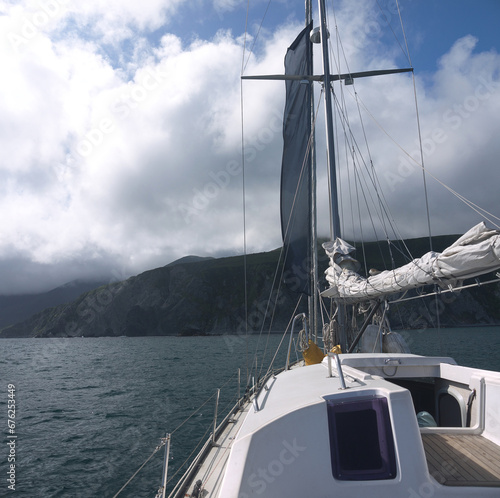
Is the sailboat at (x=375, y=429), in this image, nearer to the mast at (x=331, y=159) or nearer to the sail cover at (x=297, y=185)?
the mast at (x=331, y=159)

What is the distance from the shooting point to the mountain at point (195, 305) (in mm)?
128625

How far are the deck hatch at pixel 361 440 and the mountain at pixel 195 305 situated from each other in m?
121

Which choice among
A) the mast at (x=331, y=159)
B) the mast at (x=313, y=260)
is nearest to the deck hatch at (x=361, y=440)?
the mast at (x=331, y=159)

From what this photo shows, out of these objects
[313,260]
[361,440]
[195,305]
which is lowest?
[361,440]

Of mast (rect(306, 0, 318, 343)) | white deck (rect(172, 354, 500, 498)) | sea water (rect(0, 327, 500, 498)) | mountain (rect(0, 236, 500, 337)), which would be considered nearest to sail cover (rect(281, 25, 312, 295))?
mast (rect(306, 0, 318, 343))

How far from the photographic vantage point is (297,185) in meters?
14.0

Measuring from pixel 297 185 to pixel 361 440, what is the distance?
11.3 meters

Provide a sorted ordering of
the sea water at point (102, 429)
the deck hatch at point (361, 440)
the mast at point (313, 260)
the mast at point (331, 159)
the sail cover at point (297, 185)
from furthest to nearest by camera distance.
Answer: the sail cover at point (297, 185) < the mast at point (313, 260) < the mast at point (331, 159) < the sea water at point (102, 429) < the deck hatch at point (361, 440)

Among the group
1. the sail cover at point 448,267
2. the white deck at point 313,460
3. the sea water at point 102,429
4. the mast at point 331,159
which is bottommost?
the sea water at point 102,429

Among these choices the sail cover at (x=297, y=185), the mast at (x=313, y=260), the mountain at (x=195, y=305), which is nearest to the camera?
the mast at (x=313, y=260)

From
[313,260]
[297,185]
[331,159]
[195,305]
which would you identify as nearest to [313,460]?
[331,159]

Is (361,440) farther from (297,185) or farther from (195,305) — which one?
(195,305)

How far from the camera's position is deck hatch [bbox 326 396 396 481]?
3.38 meters

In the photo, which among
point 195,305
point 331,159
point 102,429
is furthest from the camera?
point 195,305
